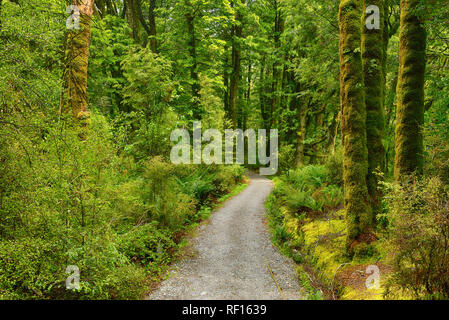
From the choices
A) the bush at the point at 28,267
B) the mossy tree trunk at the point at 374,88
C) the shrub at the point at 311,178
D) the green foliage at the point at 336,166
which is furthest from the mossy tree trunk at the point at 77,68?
the green foliage at the point at 336,166

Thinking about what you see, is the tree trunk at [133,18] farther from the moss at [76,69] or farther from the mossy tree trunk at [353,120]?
the mossy tree trunk at [353,120]

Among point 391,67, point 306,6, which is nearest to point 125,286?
point 391,67

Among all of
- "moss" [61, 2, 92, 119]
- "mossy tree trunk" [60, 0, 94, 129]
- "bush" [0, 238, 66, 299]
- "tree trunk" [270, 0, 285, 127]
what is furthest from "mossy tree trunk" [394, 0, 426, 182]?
"tree trunk" [270, 0, 285, 127]

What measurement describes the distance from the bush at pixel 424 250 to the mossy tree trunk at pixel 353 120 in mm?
2024

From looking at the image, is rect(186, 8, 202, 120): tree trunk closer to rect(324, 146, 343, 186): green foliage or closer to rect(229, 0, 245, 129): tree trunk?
rect(229, 0, 245, 129): tree trunk

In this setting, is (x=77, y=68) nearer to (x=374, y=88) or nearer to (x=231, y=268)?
(x=231, y=268)

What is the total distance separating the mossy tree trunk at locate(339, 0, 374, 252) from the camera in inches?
Answer: 213

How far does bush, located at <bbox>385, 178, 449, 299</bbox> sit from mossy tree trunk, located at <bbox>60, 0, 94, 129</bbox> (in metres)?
6.52

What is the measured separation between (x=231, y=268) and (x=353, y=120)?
4607 mm

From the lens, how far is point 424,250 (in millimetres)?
3158

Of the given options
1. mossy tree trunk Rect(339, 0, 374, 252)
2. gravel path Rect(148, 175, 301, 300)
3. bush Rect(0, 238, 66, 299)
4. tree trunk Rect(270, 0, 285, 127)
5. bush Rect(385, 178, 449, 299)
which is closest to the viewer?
bush Rect(385, 178, 449, 299)

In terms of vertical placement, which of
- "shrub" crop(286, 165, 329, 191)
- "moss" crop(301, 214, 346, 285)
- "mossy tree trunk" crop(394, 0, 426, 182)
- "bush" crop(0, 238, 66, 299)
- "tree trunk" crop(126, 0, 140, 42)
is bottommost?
"moss" crop(301, 214, 346, 285)
